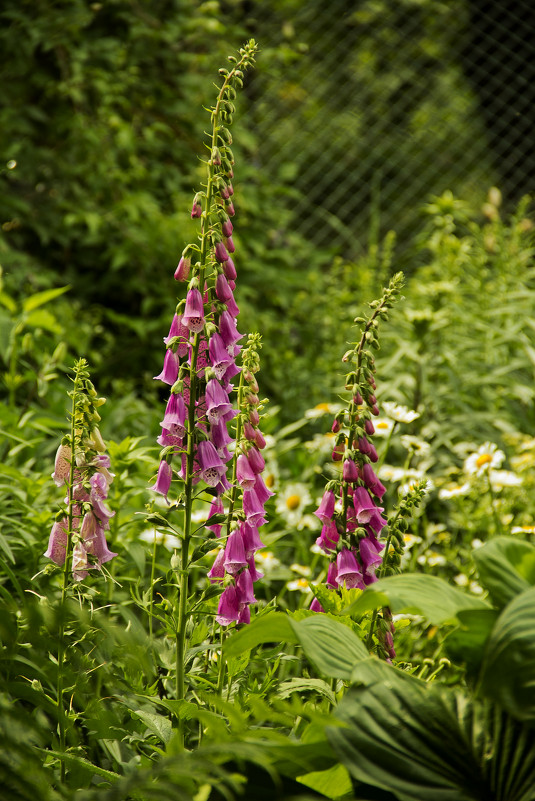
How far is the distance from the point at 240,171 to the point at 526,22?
365cm

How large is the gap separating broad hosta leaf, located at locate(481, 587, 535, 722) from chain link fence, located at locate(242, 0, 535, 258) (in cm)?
511

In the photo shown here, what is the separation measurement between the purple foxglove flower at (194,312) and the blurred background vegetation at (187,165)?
3.97ft

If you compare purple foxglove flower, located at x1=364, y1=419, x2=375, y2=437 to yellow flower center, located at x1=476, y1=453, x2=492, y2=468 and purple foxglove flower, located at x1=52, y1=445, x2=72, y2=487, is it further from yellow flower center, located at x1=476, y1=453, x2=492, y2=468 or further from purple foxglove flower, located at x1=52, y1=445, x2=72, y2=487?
yellow flower center, located at x1=476, y1=453, x2=492, y2=468

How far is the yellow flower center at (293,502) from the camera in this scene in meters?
2.35

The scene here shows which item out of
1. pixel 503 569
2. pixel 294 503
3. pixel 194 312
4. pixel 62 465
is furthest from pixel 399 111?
pixel 503 569

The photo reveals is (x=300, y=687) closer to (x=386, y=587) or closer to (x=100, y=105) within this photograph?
(x=386, y=587)

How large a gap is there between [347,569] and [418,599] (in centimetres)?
38

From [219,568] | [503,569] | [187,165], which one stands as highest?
[503,569]

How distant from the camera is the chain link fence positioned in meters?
6.22

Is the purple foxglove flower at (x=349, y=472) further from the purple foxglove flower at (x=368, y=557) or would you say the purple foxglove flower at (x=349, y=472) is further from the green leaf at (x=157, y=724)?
the green leaf at (x=157, y=724)

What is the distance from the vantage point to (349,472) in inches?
51.2

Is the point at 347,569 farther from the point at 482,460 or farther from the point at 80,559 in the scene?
the point at 482,460

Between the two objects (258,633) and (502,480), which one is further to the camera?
(502,480)

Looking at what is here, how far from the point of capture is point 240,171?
4.55 m
